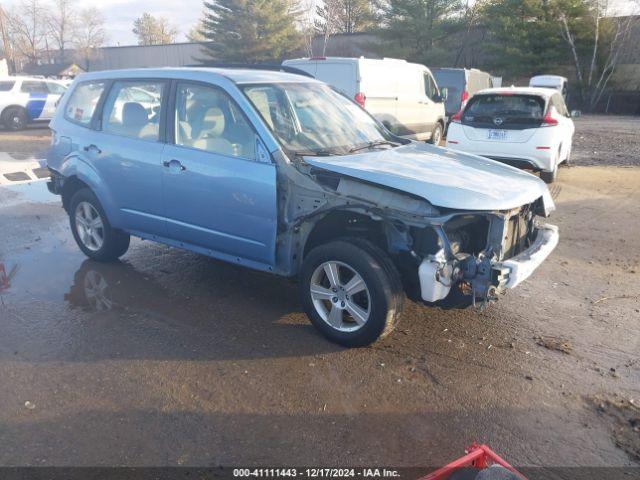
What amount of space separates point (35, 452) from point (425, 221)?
8.58 ft

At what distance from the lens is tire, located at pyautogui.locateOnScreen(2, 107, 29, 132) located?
1756 cm

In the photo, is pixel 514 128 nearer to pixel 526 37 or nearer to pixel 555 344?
pixel 555 344

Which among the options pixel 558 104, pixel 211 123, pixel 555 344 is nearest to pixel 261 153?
pixel 211 123

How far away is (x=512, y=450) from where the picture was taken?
9.50 ft

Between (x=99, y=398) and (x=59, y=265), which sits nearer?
(x=99, y=398)

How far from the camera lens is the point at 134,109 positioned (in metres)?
5.08

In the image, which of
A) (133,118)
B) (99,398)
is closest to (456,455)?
(99,398)

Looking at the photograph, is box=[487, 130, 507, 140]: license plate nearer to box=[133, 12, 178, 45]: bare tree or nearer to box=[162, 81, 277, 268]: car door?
box=[162, 81, 277, 268]: car door

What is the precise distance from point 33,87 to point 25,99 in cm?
48

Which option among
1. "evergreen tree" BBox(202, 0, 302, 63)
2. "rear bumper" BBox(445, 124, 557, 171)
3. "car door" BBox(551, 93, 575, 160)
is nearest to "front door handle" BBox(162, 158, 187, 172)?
"rear bumper" BBox(445, 124, 557, 171)

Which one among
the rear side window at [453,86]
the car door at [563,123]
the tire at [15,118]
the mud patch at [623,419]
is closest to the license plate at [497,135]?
the car door at [563,123]

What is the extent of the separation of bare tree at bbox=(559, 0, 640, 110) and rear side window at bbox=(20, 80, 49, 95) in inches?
1096

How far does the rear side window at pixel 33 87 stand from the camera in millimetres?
17547

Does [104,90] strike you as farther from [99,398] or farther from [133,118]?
[99,398]
